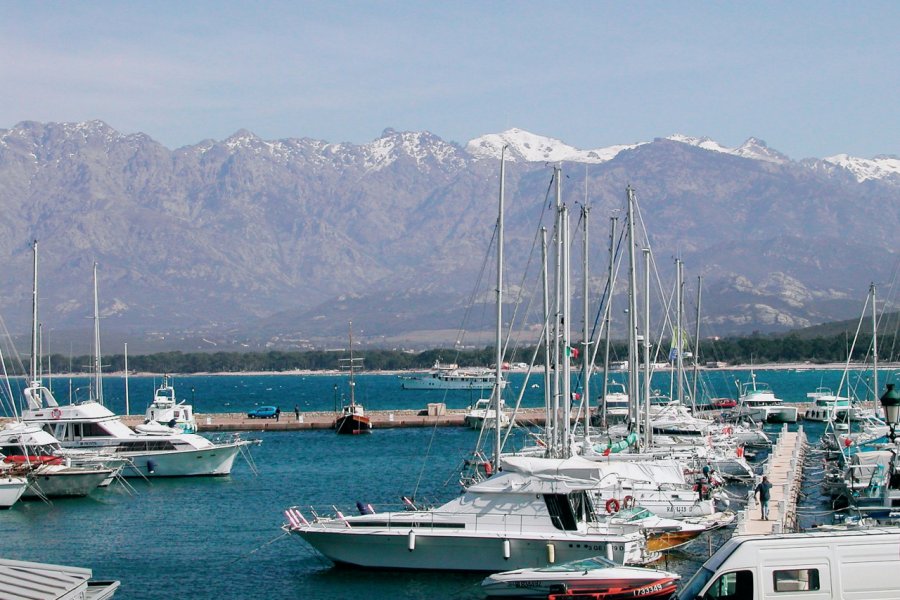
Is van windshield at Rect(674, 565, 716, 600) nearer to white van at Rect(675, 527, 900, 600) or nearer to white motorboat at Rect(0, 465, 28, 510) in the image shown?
white van at Rect(675, 527, 900, 600)

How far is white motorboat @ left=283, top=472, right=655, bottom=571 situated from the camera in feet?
121

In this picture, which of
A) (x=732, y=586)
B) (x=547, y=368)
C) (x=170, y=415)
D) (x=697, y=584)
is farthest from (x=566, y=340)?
(x=170, y=415)

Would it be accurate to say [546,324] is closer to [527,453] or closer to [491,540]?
[527,453]

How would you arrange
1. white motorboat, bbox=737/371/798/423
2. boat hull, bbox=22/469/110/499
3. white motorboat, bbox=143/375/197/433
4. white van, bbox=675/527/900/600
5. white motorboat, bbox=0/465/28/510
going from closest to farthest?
white van, bbox=675/527/900/600, white motorboat, bbox=0/465/28/510, boat hull, bbox=22/469/110/499, white motorboat, bbox=143/375/197/433, white motorboat, bbox=737/371/798/423

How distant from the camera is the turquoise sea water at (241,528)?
38.1 meters

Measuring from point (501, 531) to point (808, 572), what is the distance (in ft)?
45.8

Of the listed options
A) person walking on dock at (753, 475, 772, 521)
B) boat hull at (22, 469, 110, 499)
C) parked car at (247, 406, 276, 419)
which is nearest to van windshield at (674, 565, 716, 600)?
person walking on dock at (753, 475, 772, 521)

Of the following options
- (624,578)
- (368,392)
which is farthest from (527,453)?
(368,392)

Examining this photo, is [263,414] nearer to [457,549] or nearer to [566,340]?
[566,340]

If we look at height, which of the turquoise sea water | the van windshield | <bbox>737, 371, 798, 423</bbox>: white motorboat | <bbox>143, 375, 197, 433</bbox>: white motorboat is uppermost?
the van windshield

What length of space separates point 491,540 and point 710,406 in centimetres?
7147

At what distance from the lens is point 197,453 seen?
2569 inches

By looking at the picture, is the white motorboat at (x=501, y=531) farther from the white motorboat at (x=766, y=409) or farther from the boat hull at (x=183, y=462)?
the white motorboat at (x=766, y=409)

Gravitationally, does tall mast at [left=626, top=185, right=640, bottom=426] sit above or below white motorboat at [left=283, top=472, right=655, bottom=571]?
above
